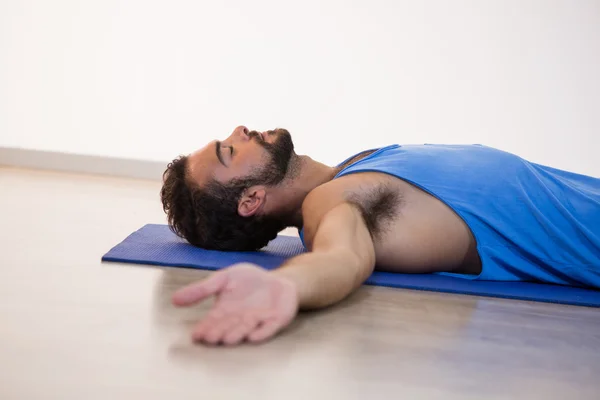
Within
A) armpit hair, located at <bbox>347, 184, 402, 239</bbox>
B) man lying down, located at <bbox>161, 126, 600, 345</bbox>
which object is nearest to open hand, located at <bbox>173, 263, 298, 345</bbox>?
man lying down, located at <bbox>161, 126, 600, 345</bbox>

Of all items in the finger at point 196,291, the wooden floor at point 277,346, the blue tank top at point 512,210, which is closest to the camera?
the wooden floor at point 277,346

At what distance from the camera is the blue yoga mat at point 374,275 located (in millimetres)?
2074

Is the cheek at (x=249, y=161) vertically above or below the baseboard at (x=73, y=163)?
above

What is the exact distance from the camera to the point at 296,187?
230cm

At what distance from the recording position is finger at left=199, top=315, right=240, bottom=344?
1.36 m

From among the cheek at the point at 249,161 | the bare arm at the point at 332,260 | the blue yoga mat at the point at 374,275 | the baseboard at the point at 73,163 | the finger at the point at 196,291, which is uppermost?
the cheek at the point at 249,161

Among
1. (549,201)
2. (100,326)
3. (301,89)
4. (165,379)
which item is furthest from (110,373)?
(301,89)

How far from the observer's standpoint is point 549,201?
2199 mm

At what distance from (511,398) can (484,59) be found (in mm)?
3461

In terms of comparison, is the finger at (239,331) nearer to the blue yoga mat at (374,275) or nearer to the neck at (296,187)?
the blue yoga mat at (374,275)

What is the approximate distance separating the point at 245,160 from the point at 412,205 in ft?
1.63

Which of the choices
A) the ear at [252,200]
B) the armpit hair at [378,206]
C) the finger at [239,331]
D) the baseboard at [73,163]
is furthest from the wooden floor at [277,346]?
the baseboard at [73,163]

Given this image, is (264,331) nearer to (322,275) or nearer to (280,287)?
(280,287)

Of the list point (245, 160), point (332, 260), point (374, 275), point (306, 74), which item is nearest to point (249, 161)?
point (245, 160)
